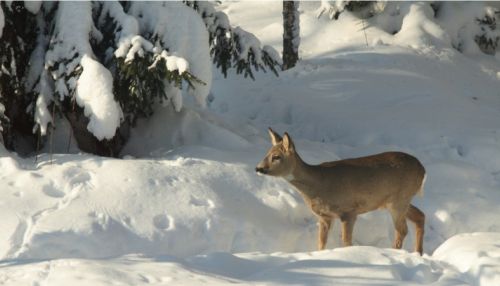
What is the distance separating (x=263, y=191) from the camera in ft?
24.2

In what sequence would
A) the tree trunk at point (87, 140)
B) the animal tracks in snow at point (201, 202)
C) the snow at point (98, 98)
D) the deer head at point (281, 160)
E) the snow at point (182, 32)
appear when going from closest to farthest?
1. the deer head at point (281, 160)
2. the animal tracks in snow at point (201, 202)
3. the snow at point (98, 98)
4. the snow at point (182, 32)
5. the tree trunk at point (87, 140)

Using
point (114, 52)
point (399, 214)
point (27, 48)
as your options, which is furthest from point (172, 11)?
point (399, 214)

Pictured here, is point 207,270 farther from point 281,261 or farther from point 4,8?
point 4,8

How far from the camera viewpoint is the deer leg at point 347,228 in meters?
6.60

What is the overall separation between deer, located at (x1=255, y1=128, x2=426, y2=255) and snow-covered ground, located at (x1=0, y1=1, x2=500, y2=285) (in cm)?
55

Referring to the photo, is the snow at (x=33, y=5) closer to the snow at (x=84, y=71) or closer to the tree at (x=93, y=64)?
the tree at (x=93, y=64)

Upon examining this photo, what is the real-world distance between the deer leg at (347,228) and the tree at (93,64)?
2.02 m

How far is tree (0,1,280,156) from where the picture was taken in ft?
23.3

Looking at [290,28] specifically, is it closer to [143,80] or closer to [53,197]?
[143,80]

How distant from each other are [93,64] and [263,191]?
2109mm

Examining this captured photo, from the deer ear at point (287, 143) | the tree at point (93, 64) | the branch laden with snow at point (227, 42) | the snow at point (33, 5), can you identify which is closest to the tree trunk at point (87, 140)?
the tree at point (93, 64)

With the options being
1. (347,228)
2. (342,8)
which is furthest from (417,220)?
(342,8)

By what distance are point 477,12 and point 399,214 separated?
836 cm

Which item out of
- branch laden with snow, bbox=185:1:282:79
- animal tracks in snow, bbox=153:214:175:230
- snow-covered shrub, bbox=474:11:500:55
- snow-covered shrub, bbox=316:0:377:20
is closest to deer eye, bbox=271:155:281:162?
animal tracks in snow, bbox=153:214:175:230
